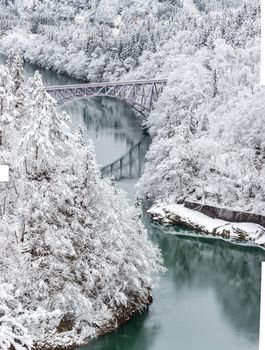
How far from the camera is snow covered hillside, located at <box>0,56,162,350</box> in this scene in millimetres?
15234

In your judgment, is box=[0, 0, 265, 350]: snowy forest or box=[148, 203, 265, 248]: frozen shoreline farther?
box=[148, 203, 265, 248]: frozen shoreline

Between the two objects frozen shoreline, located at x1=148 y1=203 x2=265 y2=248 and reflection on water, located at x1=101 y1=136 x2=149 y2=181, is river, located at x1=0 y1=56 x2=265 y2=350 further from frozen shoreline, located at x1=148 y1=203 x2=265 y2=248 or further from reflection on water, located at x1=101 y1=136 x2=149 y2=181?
reflection on water, located at x1=101 y1=136 x2=149 y2=181

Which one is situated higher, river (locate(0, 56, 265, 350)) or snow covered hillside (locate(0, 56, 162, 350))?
snow covered hillside (locate(0, 56, 162, 350))

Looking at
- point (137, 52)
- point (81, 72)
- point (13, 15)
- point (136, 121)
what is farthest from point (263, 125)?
point (81, 72)

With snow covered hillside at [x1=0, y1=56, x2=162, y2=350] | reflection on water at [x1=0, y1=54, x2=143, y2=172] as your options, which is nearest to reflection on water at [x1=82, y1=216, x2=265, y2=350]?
snow covered hillside at [x1=0, y1=56, x2=162, y2=350]

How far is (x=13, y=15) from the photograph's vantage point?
38906 mm

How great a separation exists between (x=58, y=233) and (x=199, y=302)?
17.9 ft

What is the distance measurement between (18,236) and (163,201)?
40.7 ft

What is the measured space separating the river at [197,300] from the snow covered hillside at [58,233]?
33.4 inches

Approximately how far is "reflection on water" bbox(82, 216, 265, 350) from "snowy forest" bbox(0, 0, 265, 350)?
631mm

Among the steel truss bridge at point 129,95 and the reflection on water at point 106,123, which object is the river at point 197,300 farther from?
the reflection on water at point 106,123

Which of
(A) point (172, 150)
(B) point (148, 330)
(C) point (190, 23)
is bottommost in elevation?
(B) point (148, 330)

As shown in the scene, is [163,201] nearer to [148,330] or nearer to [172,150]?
[172,150]

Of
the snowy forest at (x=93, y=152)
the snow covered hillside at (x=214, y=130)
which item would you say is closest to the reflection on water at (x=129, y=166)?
the snowy forest at (x=93, y=152)
